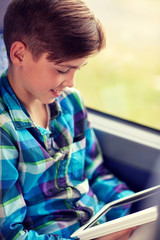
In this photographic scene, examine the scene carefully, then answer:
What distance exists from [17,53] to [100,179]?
0.60m

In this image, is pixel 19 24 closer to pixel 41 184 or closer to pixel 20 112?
pixel 20 112

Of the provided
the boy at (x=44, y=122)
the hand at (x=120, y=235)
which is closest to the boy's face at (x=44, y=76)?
the boy at (x=44, y=122)

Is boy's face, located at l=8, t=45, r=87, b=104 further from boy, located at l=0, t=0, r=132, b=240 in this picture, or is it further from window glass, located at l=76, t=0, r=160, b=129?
window glass, located at l=76, t=0, r=160, b=129

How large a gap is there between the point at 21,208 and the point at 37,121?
0.27 m

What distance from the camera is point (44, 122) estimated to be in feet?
3.30

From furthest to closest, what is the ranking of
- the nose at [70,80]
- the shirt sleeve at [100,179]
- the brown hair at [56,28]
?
the shirt sleeve at [100,179] → the nose at [70,80] → the brown hair at [56,28]

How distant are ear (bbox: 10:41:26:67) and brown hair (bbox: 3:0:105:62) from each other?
0.02 metres

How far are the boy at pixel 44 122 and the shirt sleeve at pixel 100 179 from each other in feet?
0.11

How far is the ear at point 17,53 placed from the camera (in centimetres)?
80

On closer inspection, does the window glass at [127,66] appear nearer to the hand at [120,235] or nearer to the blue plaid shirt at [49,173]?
the blue plaid shirt at [49,173]

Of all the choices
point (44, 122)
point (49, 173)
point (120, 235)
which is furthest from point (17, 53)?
point (120, 235)

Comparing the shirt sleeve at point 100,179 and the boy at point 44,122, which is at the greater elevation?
the boy at point 44,122

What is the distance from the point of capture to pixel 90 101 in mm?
1396

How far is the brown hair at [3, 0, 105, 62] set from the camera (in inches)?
30.0
